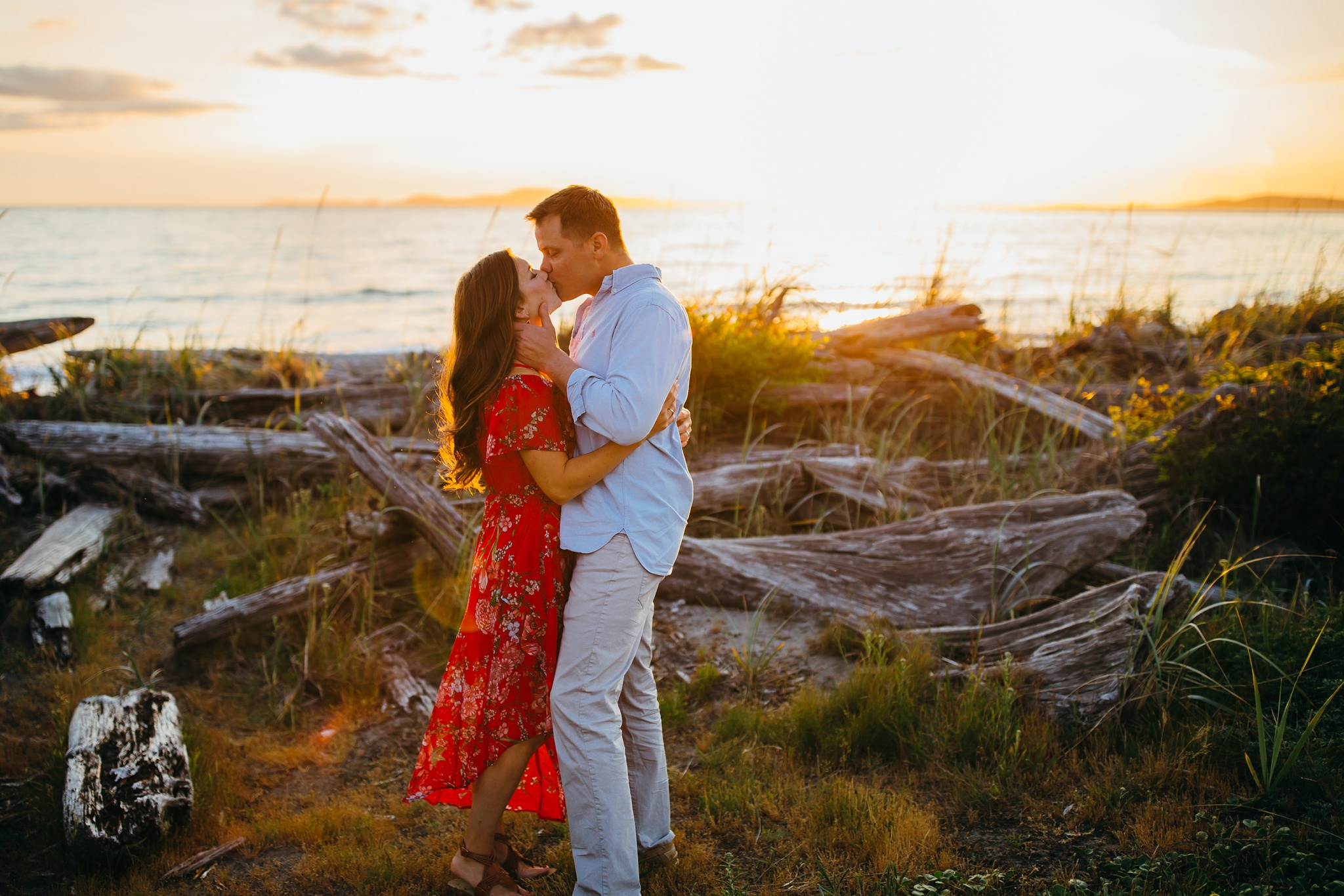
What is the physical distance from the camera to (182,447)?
6.28 metres

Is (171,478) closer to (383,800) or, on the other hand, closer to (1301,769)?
(383,800)

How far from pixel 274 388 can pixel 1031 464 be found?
657cm

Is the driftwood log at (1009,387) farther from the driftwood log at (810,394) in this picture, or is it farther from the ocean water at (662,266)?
the ocean water at (662,266)

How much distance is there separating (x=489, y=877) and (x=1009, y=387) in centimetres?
587

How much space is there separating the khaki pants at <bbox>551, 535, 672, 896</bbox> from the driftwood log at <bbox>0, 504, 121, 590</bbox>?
13.3 feet

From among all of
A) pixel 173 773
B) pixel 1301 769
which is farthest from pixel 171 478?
pixel 1301 769

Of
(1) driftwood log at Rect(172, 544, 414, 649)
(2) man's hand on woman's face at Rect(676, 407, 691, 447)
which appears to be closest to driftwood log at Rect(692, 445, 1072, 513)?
(1) driftwood log at Rect(172, 544, 414, 649)

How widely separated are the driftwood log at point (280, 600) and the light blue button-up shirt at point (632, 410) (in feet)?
8.54

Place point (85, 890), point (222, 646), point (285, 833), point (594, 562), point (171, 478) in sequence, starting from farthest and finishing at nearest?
1. point (171, 478)
2. point (222, 646)
3. point (285, 833)
4. point (85, 890)
5. point (594, 562)

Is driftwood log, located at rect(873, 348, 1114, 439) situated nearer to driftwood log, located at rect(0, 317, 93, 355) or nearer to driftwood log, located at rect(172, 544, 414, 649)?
driftwood log, located at rect(172, 544, 414, 649)

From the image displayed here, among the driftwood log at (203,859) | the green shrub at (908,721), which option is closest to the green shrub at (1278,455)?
the green shrub at (908,721)

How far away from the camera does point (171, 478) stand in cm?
626

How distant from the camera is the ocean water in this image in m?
9.37

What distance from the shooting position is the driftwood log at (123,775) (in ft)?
10.0
